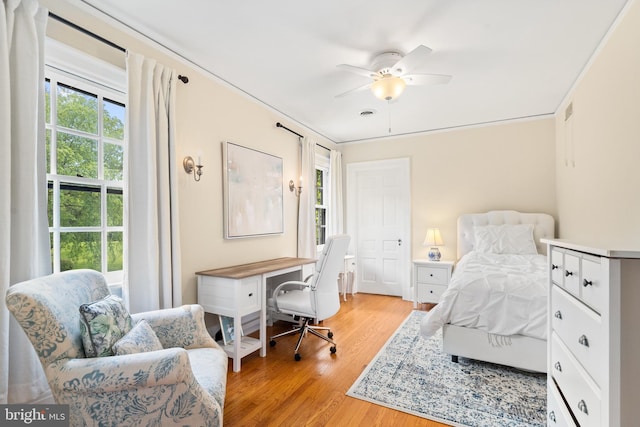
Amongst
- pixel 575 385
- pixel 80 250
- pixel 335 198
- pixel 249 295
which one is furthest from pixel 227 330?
pixel 335 198

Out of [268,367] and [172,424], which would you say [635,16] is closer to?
[172,424]

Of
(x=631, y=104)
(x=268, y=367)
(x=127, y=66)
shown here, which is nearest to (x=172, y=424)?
(x=268, y=367)

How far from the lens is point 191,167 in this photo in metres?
2.73

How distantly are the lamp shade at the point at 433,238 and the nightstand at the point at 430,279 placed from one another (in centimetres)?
28

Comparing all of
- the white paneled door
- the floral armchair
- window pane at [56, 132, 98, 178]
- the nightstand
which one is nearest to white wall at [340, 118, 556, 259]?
the white paneled door

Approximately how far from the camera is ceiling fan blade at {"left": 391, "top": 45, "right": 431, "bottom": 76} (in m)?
2.14

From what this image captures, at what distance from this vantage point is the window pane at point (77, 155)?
6.57 feet

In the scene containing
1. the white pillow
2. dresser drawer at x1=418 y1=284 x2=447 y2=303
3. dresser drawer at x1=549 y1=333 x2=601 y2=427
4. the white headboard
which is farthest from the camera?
dresser drawer at x1=418 y1=284 x2=447 y2=303

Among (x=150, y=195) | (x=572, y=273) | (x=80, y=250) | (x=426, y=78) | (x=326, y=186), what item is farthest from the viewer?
(x=326, y=186)

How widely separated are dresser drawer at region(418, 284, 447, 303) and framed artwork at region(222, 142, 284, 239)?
2.17m

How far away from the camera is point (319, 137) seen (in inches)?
195

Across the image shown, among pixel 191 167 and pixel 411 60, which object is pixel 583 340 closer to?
pixel 411 60

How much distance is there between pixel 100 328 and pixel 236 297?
3.89 feet

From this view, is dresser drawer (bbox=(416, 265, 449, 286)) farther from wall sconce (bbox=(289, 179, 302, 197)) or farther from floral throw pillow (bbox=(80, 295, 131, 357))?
floral throw pillow (bbox=(80, 295, 131, 357))
